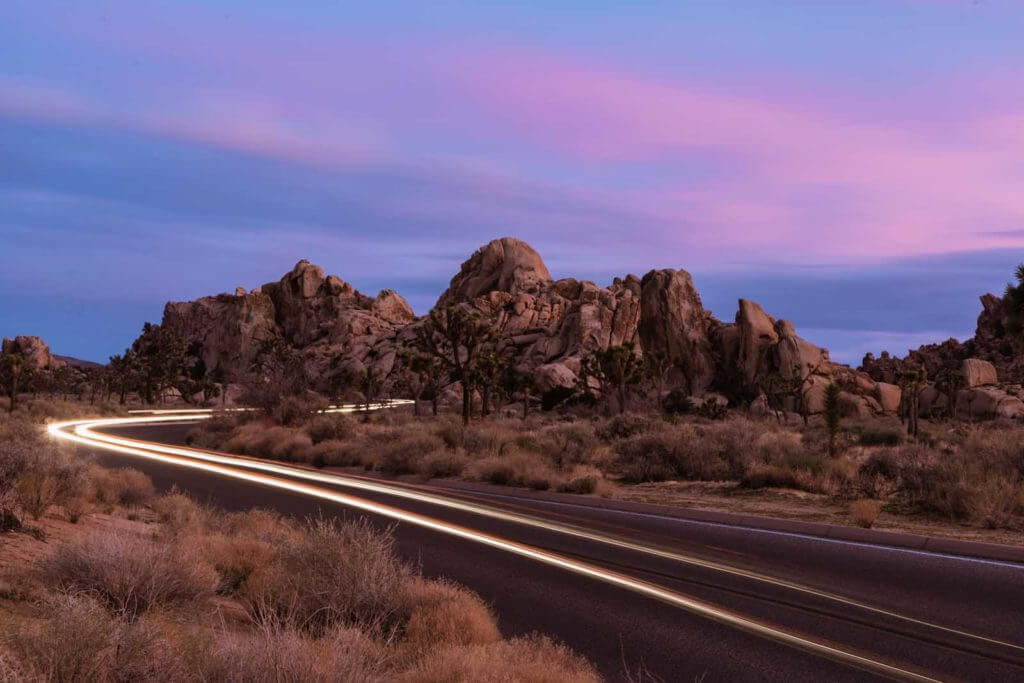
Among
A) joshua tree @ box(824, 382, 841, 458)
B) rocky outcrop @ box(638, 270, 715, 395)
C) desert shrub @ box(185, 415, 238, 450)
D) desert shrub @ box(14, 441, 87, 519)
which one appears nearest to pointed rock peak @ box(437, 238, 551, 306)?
rocky outcrop @ box(638, 270, 715, 395)

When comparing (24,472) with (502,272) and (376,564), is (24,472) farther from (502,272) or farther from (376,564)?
(502,272)

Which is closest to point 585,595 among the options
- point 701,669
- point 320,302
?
point 701,669

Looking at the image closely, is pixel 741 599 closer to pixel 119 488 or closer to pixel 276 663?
pixel 276 663

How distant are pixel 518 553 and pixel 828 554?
14.3 feet

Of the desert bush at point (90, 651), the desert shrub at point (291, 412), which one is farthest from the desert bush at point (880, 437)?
the desert bush at point (90, 651)

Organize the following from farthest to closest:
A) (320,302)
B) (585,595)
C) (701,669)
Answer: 1. (320,302)
2. (585,595)
3. (701,669)

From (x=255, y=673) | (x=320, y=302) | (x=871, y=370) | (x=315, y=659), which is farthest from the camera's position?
(x=320, y=302)

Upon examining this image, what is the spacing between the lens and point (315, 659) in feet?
15.4

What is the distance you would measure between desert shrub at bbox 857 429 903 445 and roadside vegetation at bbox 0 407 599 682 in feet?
103

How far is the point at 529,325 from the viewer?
12138 cm

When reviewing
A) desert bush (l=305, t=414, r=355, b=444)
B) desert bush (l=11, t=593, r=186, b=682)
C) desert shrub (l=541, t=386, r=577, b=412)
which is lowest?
desert bush (l=11, t=593, r=186, b=682)

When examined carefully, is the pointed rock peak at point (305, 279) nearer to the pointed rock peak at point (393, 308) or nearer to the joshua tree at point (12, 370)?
the pointed rock peak at point (393, 308)

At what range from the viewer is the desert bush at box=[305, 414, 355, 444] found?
40.2 metres

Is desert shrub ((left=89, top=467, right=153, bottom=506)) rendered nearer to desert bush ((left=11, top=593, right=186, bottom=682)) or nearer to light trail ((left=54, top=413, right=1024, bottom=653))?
light trail ((left=54, top=413, right=1024, bottom=653))
